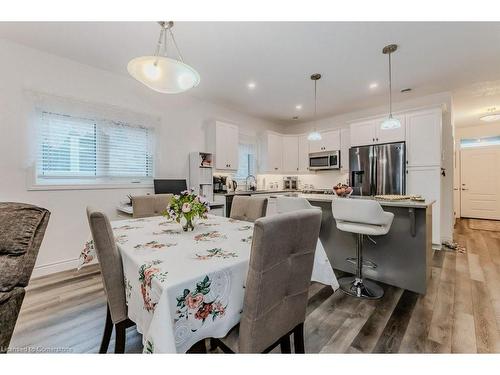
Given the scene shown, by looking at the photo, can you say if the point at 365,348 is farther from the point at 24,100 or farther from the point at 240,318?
the point at 24,100

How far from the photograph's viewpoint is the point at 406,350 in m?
1.49

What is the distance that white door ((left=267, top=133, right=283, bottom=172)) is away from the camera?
17.2ft

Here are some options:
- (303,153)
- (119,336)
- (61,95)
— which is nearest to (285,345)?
(119,336)

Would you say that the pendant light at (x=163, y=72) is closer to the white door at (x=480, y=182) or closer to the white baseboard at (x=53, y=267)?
the white baseboard at (x=53, y=267)

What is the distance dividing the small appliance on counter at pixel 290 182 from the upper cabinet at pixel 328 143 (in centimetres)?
98

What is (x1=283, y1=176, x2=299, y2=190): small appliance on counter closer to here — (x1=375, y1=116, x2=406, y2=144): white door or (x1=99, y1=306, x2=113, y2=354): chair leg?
(x1=375, y1=116, x2=406, y2=144): white door

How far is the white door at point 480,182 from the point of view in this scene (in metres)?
5.96

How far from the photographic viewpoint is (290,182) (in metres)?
5.99

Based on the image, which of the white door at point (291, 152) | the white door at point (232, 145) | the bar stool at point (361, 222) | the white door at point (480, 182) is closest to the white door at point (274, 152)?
the white door at point (291, 152)

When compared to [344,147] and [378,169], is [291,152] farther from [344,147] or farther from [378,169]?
[378,169]

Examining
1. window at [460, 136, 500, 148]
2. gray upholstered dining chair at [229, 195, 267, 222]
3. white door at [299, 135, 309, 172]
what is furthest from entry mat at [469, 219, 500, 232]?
gray upholstered dining chair at [229, 195, 267, 222]

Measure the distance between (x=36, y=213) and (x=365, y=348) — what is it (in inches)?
82.8

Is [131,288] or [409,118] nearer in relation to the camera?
[131,288]
